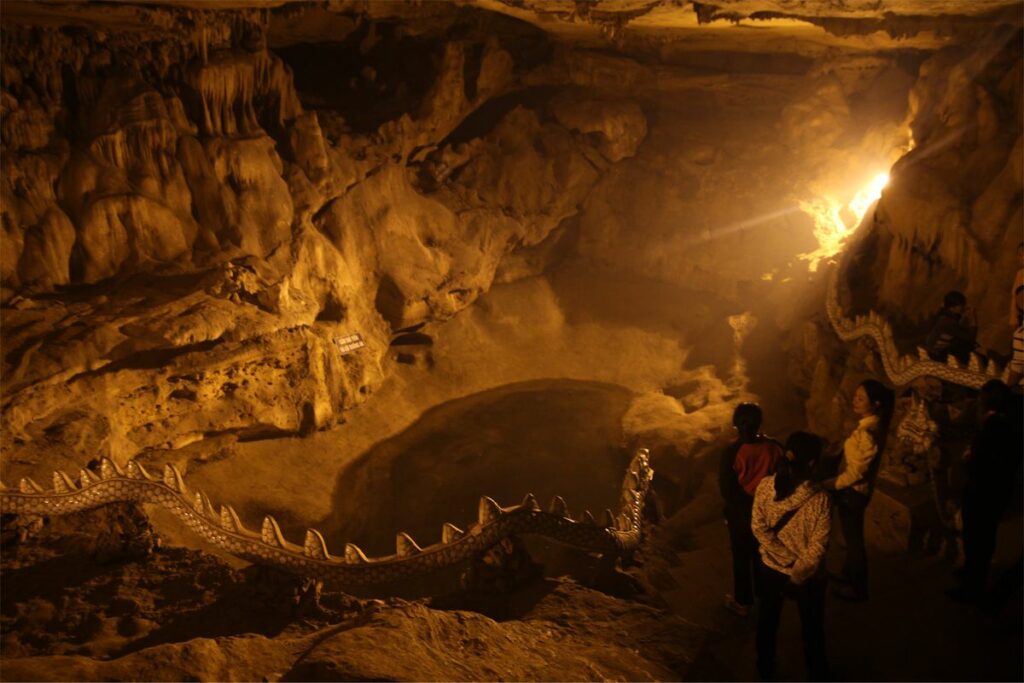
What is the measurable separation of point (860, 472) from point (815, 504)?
3.77 ft

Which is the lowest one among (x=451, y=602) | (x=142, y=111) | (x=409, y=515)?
(x=409, y=515)

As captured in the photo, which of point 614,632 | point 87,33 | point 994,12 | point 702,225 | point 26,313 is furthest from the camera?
point 702,225

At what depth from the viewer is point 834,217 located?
14594mm

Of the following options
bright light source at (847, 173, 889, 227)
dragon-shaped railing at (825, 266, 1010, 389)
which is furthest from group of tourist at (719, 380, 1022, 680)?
bright light source at (847, 173, 889, 227)

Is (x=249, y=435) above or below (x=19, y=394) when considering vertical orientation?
below

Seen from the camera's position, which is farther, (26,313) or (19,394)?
(26,313)

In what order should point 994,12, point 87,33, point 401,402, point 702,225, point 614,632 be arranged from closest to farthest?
point 614,632
point 87,33
point 994,12
point 401,402
point 702,225

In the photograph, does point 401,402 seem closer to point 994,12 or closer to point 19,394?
point 19,394

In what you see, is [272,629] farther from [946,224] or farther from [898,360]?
[946,224]

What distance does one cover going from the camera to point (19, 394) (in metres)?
7.62

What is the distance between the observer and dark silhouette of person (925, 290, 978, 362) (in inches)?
295

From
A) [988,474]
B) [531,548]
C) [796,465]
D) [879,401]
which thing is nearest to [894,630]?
[988,474]

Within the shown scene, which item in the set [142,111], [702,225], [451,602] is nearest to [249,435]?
[142,111]

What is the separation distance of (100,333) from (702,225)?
1170 cm
